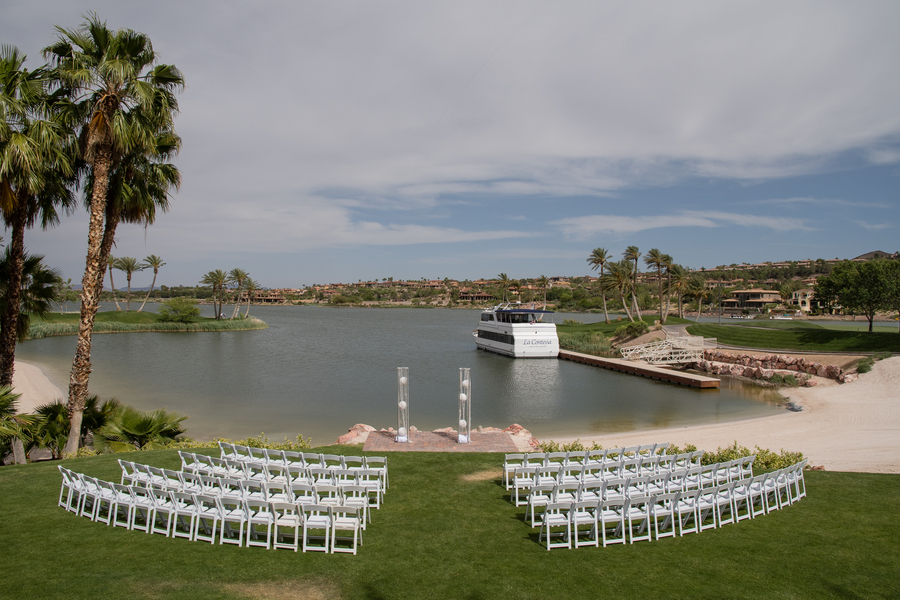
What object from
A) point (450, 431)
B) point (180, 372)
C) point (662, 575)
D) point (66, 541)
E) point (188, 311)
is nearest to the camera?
point (662, 575)

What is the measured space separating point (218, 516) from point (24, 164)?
8.91 metres

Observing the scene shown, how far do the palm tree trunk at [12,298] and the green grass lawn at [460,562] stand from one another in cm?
605

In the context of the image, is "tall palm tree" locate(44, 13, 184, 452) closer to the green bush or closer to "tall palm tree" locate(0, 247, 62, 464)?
"tall palm tree" locate(0, 247, 62, 464)

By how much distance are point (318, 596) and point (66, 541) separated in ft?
12.4

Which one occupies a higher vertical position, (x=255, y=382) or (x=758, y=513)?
(x=758, y=513)

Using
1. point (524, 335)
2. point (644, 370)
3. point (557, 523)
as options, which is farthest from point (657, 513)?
point (524, 335)

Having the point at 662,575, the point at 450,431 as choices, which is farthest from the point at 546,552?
the point at 450,431

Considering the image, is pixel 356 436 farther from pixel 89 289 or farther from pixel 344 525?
pixel 344 525

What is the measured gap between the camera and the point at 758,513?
811 centimetres

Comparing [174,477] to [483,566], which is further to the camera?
[174,477]

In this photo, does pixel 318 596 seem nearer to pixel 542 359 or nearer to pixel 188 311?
pixel 542 359

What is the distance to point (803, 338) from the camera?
39094 millimetres

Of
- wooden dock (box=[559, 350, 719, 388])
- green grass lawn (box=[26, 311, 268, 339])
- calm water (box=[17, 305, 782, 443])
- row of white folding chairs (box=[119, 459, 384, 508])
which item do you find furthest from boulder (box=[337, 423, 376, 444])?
green grass lawn (box=[26, 311, 268, 339])

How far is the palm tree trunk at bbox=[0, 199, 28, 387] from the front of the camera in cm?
1245
